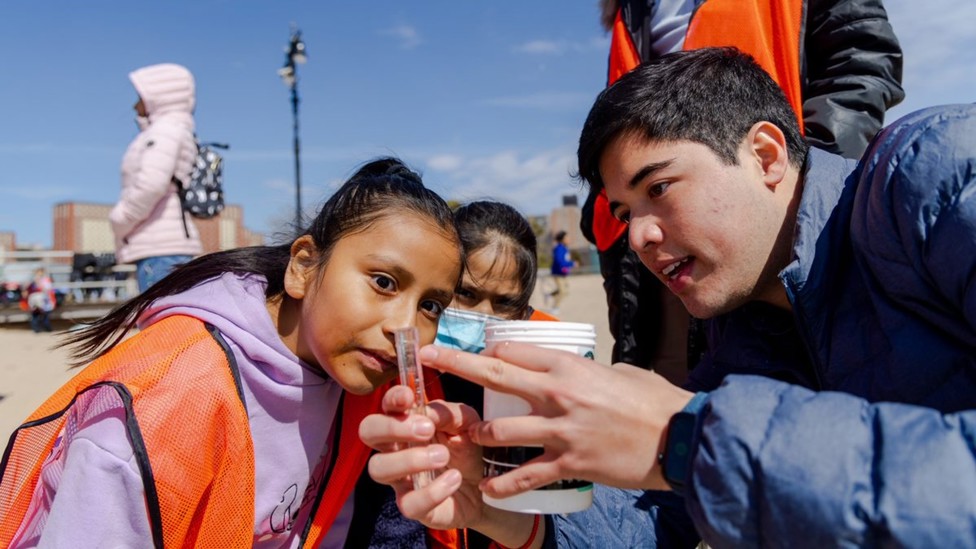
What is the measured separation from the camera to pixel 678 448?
3.59ft

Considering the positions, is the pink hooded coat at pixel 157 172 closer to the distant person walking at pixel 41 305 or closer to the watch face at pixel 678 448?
the watch face at pixel 678 448

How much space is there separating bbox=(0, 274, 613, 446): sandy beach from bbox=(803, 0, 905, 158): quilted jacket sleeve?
2.84 m

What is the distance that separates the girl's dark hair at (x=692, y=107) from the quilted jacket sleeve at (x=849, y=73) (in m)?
0.39

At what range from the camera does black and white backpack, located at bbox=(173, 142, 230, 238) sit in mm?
4957

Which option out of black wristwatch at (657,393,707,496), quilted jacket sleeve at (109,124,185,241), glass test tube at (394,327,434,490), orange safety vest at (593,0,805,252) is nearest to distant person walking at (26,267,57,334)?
quilted jacket sleeve at (109,124,185,241)

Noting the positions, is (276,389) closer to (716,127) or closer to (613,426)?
(613,426)

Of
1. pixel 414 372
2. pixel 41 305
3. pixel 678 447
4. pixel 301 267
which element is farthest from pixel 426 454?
pixel 41 305

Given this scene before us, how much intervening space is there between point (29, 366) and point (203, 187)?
4.75 m

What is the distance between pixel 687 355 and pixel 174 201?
11.8 feet

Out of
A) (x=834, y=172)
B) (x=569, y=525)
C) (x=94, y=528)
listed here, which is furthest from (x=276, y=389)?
(x=834, y=172)

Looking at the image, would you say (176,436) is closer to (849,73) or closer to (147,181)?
(849,73)

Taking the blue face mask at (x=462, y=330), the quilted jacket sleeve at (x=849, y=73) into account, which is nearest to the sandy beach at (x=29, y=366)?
the blue face mask at (x=462, y=330)

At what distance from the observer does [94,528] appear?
159 cm

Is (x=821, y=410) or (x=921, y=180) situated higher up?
(x=921, y=180)
